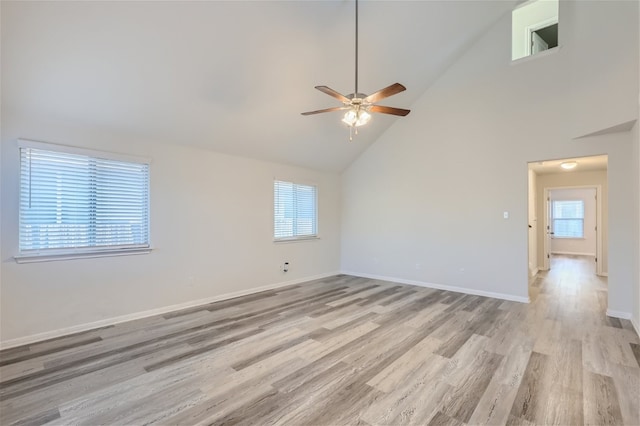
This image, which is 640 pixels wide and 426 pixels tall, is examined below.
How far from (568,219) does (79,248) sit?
1416 centimetres

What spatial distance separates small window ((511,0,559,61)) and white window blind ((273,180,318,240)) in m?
4.48

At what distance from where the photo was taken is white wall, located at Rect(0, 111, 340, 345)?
10.4ft

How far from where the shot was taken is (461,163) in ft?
17.6

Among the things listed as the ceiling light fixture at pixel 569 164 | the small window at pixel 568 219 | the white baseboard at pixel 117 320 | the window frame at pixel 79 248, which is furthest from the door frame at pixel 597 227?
the window frame at pixel 79 248

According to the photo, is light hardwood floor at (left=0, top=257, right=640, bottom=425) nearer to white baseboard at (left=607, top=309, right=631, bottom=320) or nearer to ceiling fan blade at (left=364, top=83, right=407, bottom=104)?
white baseboard at (left=607, top=309, right=631, bottom=320)

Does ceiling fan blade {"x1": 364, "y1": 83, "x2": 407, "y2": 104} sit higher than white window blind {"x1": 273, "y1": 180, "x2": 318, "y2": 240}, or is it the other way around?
ceiling fan blade {"x1": 364, "y1": 83, "x2": 407, "y2": 104}

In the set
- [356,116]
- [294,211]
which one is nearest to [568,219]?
[294,211]

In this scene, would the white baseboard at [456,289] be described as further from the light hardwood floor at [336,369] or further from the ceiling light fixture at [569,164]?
the ceiling light fixture at [569,164]

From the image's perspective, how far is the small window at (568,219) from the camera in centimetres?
1057

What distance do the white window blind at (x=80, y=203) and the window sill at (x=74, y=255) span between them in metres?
0.04

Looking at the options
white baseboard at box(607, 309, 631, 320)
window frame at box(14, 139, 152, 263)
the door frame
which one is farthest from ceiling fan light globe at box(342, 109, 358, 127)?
the door frame

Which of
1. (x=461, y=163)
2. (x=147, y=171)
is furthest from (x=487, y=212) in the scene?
(x=147, y=171)

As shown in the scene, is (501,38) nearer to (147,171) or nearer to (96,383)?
(147,171)

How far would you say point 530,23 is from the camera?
16.6 feet
